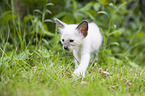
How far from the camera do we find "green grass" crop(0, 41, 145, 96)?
1556 mm

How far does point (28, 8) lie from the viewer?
3963 millimetres

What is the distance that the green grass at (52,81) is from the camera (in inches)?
61.2

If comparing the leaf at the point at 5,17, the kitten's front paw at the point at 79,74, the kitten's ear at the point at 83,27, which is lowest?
the kitten's front paw at the point at 79,74

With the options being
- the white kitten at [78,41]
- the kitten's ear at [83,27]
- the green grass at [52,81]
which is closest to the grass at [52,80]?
the green grass at [52,81]

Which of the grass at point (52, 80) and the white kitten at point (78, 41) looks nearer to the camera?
the grass at point (52, 80)

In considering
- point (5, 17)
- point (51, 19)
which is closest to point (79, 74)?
point (5, 17)

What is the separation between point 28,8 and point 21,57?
216 cm

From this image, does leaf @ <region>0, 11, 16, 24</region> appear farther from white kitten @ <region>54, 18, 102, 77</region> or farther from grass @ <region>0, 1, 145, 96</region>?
white kitten @ <region>54, 18, 102, 77</region>

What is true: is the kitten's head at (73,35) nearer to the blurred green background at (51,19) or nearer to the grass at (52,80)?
the grass at (52,80)

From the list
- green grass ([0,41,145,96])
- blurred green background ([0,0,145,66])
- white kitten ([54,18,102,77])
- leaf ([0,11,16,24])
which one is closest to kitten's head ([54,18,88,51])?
white kitten ([54,18,102,77])

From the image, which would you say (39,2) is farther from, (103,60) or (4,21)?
(103,60)

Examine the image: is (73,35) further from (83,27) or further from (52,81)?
(52,81)

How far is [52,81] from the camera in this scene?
184 cm

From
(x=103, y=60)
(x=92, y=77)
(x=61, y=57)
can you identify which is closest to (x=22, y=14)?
(x=61, y=57)
